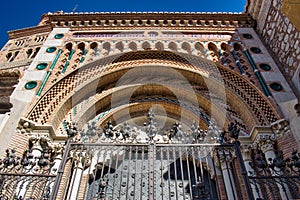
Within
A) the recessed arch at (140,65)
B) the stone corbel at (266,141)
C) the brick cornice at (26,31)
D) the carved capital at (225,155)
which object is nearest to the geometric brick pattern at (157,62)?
the recessed arch at (140,65)

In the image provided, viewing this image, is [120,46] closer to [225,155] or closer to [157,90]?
[157,90]

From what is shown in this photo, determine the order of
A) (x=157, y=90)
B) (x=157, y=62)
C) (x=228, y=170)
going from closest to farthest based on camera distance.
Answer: (x=228, y=170) → (x=157, y=62) → (x=157, y=90)

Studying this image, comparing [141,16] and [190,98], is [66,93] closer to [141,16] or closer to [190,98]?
[190,98]

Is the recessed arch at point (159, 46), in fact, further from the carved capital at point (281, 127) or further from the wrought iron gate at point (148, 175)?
the carved capital at point (281, 127)

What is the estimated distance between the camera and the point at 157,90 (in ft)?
23.3

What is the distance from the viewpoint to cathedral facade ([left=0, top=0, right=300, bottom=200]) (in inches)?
192

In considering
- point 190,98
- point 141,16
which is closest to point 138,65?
point 190,98

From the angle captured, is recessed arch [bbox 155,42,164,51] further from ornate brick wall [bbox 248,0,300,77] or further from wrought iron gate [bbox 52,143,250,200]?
wrought iron gate [bbox 52,143,250,200]

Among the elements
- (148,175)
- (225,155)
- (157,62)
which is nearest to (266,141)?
(225,155)

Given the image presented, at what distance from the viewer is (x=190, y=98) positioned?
6.72 metres

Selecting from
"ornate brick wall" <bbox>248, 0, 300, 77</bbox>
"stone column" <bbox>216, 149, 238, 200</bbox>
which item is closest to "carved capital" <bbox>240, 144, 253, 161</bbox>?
"stone column" <bbox>216, 149, 238, 200</bbox>

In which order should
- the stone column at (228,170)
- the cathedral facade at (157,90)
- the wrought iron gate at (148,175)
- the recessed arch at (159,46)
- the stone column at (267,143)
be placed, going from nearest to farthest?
1. the wrought iron gate at (148,175)
2. the stone column at (228,170)
3. the stone column at (267,143)
4. the cathedral facade at (157,90)
5. the recessed arch at (159,46)

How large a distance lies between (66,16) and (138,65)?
326cm

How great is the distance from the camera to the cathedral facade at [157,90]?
4875 mm
